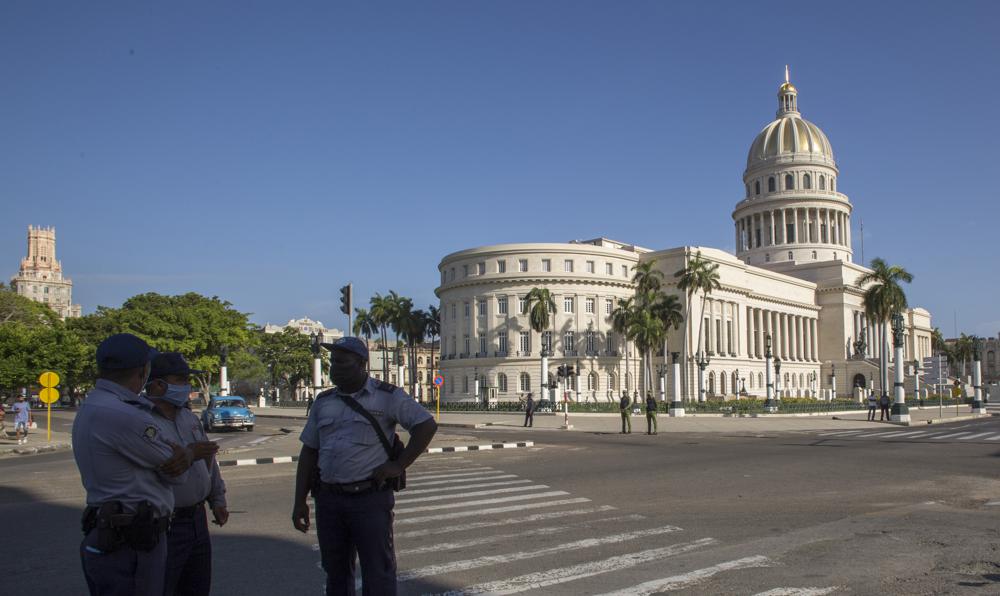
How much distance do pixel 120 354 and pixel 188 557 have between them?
1519 mm

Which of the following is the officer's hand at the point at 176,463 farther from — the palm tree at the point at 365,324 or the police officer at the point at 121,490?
the palm tree at the point at 365,324

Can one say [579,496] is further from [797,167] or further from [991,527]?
[797,167]

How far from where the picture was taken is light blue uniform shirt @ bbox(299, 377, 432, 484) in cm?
509

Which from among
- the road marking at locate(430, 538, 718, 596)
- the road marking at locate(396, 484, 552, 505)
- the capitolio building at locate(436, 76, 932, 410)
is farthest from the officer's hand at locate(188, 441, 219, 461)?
the capitolio building at locate(436, 76, 932, 410)

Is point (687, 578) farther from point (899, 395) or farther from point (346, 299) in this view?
point (899, 395)

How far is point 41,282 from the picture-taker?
564 ft

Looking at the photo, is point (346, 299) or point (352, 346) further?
point (346, 299)

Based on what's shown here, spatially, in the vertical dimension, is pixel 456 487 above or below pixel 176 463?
below

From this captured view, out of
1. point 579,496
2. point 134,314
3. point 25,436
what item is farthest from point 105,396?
point 134,314

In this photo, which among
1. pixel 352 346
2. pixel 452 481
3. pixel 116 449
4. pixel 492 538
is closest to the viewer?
pixel 116 449

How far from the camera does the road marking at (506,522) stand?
955 cm

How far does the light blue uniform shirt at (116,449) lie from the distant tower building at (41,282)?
17064 centimetres

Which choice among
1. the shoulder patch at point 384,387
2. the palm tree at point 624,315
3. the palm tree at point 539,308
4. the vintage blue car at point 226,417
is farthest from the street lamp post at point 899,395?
the shoulder patch at point 384,387

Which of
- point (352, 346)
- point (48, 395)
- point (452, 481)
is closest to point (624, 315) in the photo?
point (48, 395)
